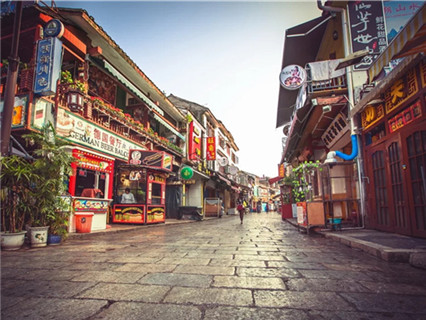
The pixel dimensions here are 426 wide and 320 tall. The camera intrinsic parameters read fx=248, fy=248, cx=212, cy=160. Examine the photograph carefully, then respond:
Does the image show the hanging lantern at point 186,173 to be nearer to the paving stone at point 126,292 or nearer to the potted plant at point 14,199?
the potted plant at point 14,199

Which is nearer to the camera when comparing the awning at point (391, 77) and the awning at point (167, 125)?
the awning at point (391, 77)

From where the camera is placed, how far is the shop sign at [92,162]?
27.8ft

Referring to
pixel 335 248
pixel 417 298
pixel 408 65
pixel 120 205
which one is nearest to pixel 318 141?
pixel 408 65

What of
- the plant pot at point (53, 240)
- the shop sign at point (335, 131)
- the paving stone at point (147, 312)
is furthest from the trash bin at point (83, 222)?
the shop sign at point (335, 131)

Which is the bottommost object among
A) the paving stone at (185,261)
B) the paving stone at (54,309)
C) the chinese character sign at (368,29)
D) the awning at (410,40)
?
the paving stone at (185,261)

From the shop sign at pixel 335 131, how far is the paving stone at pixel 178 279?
27.8 feet

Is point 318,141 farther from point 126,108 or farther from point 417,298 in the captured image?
point 417,298

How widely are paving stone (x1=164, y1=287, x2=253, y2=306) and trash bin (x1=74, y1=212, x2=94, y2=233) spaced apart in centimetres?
641

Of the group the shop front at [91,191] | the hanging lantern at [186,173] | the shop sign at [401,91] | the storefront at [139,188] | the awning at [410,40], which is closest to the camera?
the awning at [410,40]

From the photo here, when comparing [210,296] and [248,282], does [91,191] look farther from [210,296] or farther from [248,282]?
[210,296]

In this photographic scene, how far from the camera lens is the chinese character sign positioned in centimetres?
876

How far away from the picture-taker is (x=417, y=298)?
2287 mm

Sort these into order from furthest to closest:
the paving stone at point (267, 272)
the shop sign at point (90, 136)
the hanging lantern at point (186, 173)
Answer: the hanging lantern at point (186, 173) → the shop sign at point (90, 136) → the paving stone at point (267, 272)

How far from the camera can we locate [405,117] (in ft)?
20.0
